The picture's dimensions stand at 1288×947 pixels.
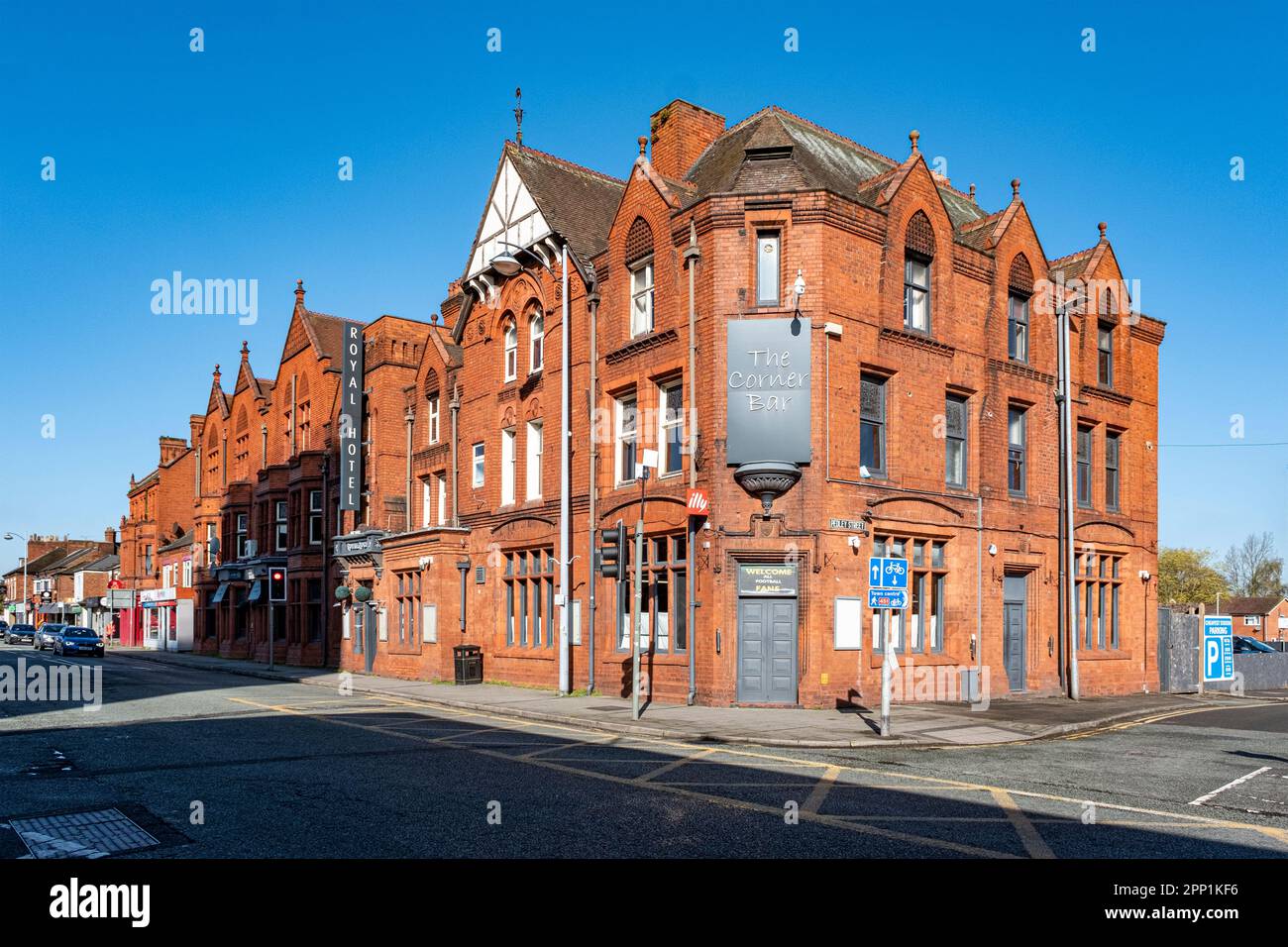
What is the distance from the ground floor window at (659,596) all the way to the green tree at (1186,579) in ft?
278

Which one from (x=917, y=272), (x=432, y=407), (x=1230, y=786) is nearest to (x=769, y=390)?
(x=917, y=272)

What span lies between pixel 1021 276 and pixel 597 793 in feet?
68.0

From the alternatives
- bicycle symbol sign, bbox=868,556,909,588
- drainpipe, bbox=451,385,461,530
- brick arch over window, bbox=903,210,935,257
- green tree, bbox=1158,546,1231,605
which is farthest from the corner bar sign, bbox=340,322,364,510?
green tree, bbox=1158,546,1231,605

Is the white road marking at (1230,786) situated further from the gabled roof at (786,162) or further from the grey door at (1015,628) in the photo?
the gabled roof at (786,162)

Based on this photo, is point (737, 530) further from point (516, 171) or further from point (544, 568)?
point (516, 171)

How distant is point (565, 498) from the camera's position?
2503cm

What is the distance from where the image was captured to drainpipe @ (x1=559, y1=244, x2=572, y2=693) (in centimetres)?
2459

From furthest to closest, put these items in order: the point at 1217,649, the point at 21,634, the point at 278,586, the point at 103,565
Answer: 1. the point at 103,565
2. the point at 21,634
3. the point at 278,586
4. the point at 1217,649

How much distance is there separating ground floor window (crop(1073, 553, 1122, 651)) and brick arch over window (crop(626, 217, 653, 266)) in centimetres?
1428

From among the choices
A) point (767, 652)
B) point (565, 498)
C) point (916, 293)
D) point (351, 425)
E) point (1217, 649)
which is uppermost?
point (916, 293)

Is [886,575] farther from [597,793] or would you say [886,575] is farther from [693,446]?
[597,793]

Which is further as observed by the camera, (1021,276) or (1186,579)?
(1186,579)

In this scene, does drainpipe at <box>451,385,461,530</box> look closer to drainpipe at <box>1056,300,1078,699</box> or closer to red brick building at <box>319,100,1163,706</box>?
red brick building at <box>319,100,1163,706</box>
